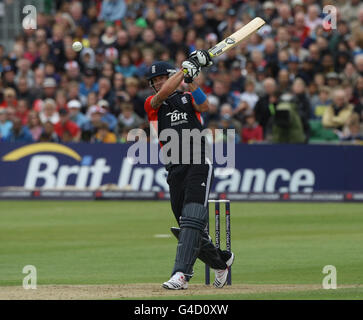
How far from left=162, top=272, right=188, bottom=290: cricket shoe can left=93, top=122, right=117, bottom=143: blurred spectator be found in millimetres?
13259

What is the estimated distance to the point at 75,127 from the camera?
23562 millimetres

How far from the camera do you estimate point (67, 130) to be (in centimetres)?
2347

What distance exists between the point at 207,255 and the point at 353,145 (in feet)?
37.9

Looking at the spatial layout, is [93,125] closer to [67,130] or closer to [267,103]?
[67,130]

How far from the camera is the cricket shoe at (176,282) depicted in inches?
395

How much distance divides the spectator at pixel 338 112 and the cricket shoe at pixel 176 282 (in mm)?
12568

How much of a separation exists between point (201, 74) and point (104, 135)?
2857 millimetres

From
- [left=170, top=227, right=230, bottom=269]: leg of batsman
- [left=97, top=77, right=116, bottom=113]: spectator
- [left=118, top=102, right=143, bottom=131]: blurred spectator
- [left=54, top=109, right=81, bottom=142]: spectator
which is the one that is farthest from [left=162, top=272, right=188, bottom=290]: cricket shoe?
[left=97, top=77, right=116, bottom=113]: spectator

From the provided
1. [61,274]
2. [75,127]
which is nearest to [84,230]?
[61,274]

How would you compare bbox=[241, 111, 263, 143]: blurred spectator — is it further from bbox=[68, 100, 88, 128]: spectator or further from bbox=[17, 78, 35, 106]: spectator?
bbox=[17, 78, 35, 106]: spectator

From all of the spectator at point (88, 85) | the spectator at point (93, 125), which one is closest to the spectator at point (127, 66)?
the spectator at point (88, 85)

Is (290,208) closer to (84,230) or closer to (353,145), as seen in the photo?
(353,145)

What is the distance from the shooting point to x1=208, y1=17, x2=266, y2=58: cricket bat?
1073 cm

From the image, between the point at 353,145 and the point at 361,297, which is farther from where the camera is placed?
the point at 353,145
